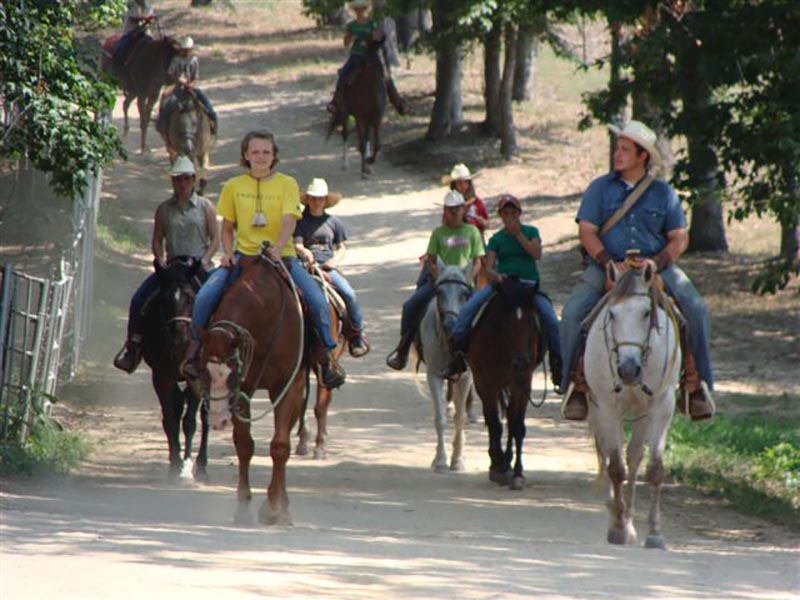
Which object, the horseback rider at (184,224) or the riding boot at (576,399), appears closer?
the riding boot at (576,399)

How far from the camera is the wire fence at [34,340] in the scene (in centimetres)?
1438

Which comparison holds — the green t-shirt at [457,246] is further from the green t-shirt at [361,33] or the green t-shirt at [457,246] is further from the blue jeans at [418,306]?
the green t-shirt at [361,33]

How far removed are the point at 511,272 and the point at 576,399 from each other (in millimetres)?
3091

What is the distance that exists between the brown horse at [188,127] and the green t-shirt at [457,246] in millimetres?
14093

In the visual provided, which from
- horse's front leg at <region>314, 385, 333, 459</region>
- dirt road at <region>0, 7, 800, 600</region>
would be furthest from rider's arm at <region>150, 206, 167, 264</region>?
horse's front leg at <region>314, 385, 333, 459</region>

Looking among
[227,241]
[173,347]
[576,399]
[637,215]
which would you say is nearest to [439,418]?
[173,347]

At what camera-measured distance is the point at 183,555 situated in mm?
9531

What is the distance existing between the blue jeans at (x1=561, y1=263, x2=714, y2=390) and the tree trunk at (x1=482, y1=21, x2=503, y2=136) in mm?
22303

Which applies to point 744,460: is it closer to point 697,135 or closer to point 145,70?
point 697,135

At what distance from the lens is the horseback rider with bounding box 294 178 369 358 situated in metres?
15.9

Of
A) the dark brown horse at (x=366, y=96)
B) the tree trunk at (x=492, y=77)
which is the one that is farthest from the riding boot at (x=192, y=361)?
the tree trunk at (x=492, y=77)

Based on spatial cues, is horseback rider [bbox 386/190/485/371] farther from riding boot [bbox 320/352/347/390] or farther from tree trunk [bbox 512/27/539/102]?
tree trunk [bbox 512/27/539/102]

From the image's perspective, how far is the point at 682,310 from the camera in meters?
12.5

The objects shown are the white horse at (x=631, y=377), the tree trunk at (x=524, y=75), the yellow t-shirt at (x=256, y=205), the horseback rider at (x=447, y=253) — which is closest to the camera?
the white horse at (x=631, y=377)
